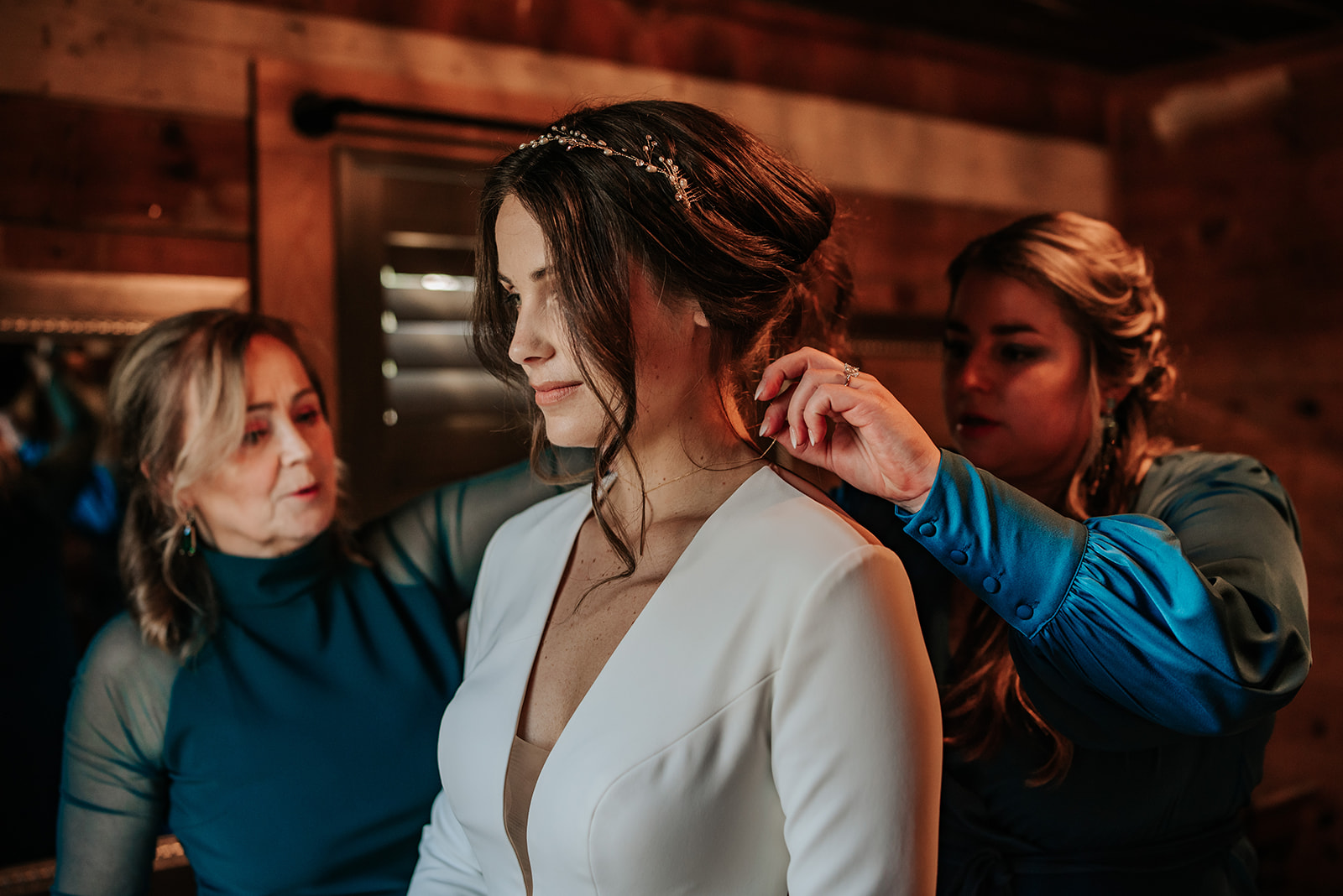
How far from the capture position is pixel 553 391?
1.09 metres

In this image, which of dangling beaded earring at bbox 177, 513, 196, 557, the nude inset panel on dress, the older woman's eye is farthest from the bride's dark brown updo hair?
dangling beaded earring at bbox 177, 513, 196, 557

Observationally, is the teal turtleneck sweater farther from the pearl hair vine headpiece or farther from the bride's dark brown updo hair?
the pearl hair vine headpiece

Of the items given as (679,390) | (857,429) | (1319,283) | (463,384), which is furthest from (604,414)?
(1319,283)

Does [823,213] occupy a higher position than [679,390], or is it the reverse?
[823,213]

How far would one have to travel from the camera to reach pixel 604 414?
3.57 feet

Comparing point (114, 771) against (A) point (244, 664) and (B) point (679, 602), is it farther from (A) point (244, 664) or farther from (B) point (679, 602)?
(B) point (679, 602)

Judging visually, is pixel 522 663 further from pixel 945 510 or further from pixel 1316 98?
pixel 1316 98

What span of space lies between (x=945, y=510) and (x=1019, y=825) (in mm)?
564

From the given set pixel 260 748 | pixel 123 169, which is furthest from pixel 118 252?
pixel 260 748

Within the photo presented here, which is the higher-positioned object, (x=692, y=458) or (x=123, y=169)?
(x=123, y=169)

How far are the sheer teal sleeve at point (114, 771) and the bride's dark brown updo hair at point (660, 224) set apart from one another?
803mm

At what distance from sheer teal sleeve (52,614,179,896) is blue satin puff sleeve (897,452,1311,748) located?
113 centimetres

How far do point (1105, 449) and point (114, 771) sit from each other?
1484 mm

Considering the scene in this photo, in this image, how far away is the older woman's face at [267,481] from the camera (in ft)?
5.00
